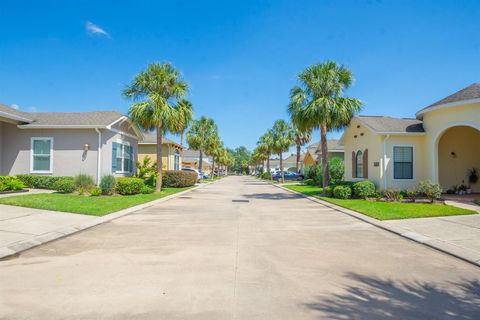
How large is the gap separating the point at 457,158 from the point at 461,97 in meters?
5.18

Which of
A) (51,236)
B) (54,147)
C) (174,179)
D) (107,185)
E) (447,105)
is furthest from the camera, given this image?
(174,179)

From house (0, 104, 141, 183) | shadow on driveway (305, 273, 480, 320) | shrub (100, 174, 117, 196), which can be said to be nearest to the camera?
shadow on driveway (305, 273, 480, 320)

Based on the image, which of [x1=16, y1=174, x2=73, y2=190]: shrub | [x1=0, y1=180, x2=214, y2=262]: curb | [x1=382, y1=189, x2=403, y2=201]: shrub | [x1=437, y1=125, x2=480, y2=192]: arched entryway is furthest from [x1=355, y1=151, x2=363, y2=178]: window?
[x1=16, y1=174, x2=73, y2=190]: shrub

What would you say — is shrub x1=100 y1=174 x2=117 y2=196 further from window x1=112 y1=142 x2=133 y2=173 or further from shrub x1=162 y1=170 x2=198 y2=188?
shrub x1=162 y1=170 x2=198 y2=188

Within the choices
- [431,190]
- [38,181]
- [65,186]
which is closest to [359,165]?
[431,190]

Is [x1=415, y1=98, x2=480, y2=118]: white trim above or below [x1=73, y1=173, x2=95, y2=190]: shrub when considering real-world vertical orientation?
above

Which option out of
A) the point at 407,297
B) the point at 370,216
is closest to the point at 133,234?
the point at 407,297

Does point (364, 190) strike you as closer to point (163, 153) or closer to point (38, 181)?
point (38, 181)

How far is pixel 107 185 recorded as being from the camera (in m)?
17.2

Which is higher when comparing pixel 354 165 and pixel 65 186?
pixel 354 165

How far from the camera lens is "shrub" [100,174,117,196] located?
56.5 feet

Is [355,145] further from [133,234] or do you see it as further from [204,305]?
[204,305]

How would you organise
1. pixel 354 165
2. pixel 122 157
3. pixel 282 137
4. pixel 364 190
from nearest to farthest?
pixel 364 190 < pixel 122 157 < pixel 354 165 < pixel 282 137

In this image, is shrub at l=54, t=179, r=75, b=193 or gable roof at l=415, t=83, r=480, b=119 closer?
gable roof at l=415, t=83, r=480, b=119
